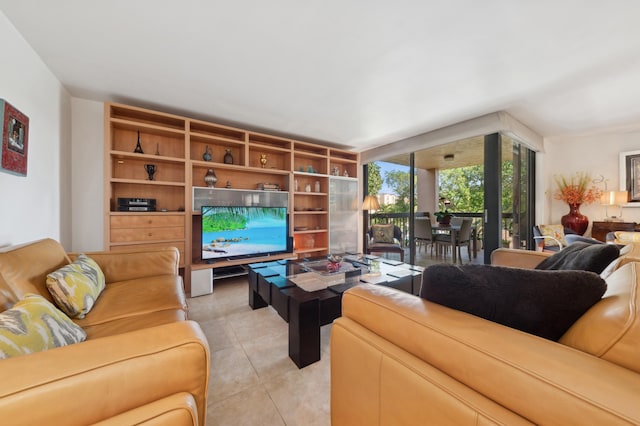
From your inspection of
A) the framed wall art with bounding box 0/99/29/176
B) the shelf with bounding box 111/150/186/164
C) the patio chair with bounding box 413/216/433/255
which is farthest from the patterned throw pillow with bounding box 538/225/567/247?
the framed wall art with bounding box 0/99/29/176

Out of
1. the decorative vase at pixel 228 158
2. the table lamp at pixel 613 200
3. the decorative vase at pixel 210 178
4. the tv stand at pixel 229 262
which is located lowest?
→ the tv stand at pixel 229 262

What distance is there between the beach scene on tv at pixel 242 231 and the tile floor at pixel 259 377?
3.34 ft

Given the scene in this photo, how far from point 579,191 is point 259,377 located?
537 centimetres

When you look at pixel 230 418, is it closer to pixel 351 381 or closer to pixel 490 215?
pixel 351 381

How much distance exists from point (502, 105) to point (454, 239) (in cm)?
218

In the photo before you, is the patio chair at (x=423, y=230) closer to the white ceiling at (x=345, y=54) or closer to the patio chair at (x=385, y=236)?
the patio chair at (x=385, y=236)

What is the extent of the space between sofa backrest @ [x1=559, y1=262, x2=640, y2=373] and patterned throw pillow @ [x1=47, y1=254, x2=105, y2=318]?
1999 mm

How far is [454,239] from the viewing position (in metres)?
4.15

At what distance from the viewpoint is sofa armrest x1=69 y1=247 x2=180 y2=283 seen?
190 centimetres

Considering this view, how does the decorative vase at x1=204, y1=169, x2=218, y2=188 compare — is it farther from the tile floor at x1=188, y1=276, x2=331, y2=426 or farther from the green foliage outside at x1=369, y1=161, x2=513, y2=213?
the green foliage outside at x1=369, y1=161, x2=513, y2=213

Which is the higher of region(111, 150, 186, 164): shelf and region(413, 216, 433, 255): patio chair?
region(111, 150, 186, 164): shelf

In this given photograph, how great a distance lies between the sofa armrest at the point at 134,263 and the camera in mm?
1904

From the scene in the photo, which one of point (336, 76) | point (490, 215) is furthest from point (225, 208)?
point (490, 215)

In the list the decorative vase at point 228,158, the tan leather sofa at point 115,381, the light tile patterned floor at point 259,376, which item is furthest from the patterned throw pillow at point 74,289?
the decorative vase at point 228,158
